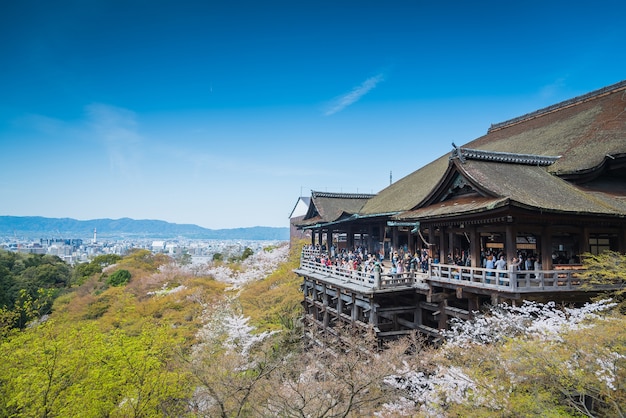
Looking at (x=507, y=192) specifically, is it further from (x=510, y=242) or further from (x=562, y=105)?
(x=562, y=105)

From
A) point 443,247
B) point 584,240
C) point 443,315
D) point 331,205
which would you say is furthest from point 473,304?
point 331,205

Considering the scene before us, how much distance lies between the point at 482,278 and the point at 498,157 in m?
5.31

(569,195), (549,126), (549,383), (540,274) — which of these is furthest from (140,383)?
(549,126)

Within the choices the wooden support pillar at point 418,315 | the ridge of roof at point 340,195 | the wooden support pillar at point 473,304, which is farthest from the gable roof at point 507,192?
the ridge of roof at point 340,195

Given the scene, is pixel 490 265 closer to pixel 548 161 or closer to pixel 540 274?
pixel 540 274

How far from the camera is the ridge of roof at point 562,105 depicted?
18625 mm

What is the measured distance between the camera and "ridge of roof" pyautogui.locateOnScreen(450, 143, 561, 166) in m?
13.7

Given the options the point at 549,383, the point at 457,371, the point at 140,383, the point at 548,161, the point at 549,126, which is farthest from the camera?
the point at 549,126

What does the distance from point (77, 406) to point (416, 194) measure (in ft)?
56.3

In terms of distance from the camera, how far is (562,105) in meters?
21.5

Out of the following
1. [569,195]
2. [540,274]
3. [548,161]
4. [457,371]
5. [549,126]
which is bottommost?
[457,371]

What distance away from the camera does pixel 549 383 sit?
792 cm

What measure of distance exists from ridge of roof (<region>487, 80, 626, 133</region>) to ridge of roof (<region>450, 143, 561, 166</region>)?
617 cm

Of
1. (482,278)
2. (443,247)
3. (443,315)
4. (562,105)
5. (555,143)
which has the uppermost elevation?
(562,105)
